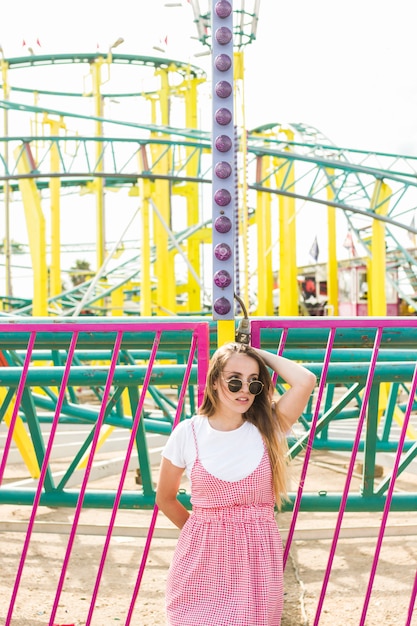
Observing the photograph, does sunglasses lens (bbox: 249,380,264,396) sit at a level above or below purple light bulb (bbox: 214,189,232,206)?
below

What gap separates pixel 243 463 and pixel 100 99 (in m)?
21.6

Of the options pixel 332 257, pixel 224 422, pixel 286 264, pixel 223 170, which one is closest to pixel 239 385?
pixel 224 422

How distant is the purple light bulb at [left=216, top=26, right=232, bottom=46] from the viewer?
→ 9.23 ft

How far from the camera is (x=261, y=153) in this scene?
1611cm

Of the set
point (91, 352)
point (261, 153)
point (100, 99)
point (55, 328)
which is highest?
point (100, 99)

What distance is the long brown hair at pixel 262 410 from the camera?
2480mm

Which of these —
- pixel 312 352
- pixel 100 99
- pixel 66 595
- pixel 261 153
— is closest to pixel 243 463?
pixel 312 352

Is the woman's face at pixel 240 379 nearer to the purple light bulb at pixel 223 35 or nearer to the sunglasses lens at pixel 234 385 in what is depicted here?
the sunglasses lens at pixel 234 385

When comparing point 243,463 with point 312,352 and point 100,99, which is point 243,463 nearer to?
point 312,352

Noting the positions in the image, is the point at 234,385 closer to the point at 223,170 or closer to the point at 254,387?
the point at 254,387

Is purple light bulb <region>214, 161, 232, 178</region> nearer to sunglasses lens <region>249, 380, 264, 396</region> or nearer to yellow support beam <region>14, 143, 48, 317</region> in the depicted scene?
sunglasses lens <region>249, 380, 264, 396</region>

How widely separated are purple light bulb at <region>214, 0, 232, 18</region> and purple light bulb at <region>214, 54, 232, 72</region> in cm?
15

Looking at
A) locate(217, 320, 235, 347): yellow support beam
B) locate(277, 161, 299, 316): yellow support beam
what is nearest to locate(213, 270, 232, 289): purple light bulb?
locate(217, 320, 235, 347): yellow support beam

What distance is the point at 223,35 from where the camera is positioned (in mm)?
2814
